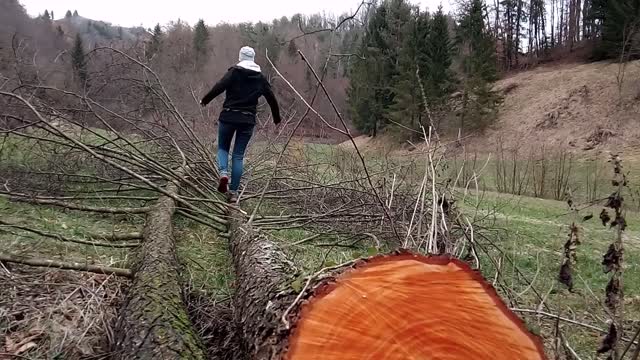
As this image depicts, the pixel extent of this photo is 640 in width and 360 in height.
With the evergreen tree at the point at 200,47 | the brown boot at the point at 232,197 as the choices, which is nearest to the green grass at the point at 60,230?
the brown boot at the point at 232,197

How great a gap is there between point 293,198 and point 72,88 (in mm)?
3038

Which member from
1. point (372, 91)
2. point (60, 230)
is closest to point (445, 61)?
point (372, 91)

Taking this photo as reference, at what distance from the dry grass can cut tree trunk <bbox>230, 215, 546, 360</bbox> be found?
120 cm

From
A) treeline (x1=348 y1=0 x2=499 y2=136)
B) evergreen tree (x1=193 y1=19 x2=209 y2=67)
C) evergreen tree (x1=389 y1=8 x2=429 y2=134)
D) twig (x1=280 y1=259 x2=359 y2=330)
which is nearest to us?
twig (x1=280 y1=259 x2=359 y2=330)

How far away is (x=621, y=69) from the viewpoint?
85.3ft

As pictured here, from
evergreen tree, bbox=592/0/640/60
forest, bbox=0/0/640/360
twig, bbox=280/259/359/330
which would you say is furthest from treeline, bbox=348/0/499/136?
twig, bbox=280/259/359/330

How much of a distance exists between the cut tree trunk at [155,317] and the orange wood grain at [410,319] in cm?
89

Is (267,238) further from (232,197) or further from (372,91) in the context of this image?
(372,91)

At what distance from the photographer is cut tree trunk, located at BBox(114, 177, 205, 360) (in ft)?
6.66

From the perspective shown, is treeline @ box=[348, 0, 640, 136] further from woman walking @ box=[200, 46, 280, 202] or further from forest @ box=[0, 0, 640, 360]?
woman walking @ box=[200, 46, 280, 202]

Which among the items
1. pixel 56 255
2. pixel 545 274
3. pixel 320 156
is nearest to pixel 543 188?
pixel 320 156

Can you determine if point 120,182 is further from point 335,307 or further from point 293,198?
point 335,307

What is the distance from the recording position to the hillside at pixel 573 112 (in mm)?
22219

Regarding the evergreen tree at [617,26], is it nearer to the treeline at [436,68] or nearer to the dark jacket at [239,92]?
the treeline at [436,68]
